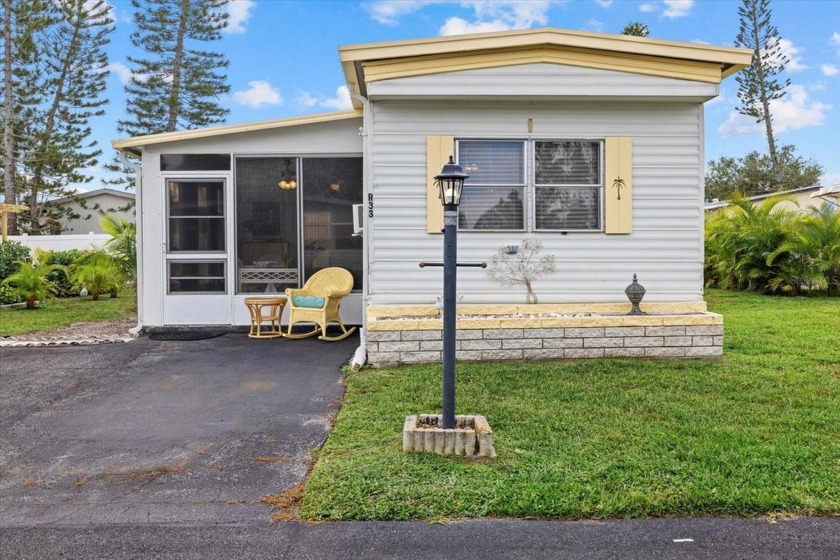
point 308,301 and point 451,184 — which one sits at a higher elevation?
point 451,184

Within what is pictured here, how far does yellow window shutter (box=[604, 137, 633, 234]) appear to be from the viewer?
5883 millimetres

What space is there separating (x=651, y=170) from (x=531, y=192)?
3.80 ft

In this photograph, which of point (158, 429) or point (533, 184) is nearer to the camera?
point (158, 429)

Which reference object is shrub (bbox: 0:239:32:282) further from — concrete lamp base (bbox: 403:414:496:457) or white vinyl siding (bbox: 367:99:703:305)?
concrete lamp base (bbox: 403:414:496:457)

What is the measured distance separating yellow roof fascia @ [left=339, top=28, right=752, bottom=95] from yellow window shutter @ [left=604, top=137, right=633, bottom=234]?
814 mm

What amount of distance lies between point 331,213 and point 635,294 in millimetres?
3654

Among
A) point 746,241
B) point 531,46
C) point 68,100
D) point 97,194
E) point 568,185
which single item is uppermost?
point 68,100

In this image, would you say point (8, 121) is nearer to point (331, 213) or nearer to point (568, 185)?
point (331, 213)

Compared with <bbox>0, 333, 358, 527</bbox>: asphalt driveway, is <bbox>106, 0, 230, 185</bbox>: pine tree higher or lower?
higher

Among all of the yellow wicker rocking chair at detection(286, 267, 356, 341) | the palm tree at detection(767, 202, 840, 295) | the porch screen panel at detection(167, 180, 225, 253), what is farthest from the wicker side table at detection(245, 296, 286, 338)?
the palm tree at detection(767, 202, 840, 295)

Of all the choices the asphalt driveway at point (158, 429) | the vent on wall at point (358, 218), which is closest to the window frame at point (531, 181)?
the vent on wall at point (358, 218)

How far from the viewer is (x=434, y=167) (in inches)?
229

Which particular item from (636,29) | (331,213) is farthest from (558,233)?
(636,29)

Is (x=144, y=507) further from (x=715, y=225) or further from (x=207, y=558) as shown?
(x=715, y=225)
